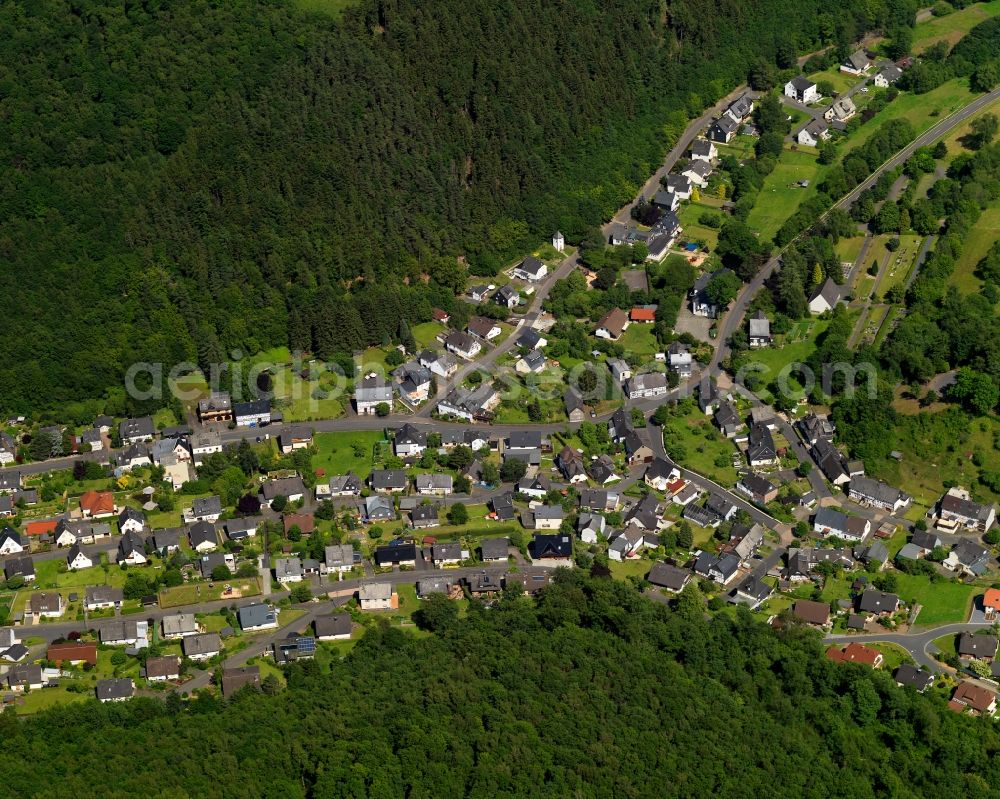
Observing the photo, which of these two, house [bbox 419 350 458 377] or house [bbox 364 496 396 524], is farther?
house [bbox 419 350 458 377]

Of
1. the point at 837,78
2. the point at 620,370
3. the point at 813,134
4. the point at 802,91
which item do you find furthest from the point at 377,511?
the point at 837,78

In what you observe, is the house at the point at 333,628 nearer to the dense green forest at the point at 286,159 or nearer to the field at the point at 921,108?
the dense green forest at the point at 286,159

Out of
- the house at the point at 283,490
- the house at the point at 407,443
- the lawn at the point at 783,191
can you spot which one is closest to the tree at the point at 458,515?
the house at the point at 407,443

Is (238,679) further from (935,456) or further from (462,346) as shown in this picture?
(935,456)

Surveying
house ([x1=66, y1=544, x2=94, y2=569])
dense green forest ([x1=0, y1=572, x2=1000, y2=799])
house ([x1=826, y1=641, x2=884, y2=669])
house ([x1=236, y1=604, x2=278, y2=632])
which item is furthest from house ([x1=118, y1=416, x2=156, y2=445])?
house ([x1=826, y1=641, x2=884, y2=669])

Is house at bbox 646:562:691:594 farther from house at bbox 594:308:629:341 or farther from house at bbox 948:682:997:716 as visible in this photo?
house at bbox 594:308:629:341
